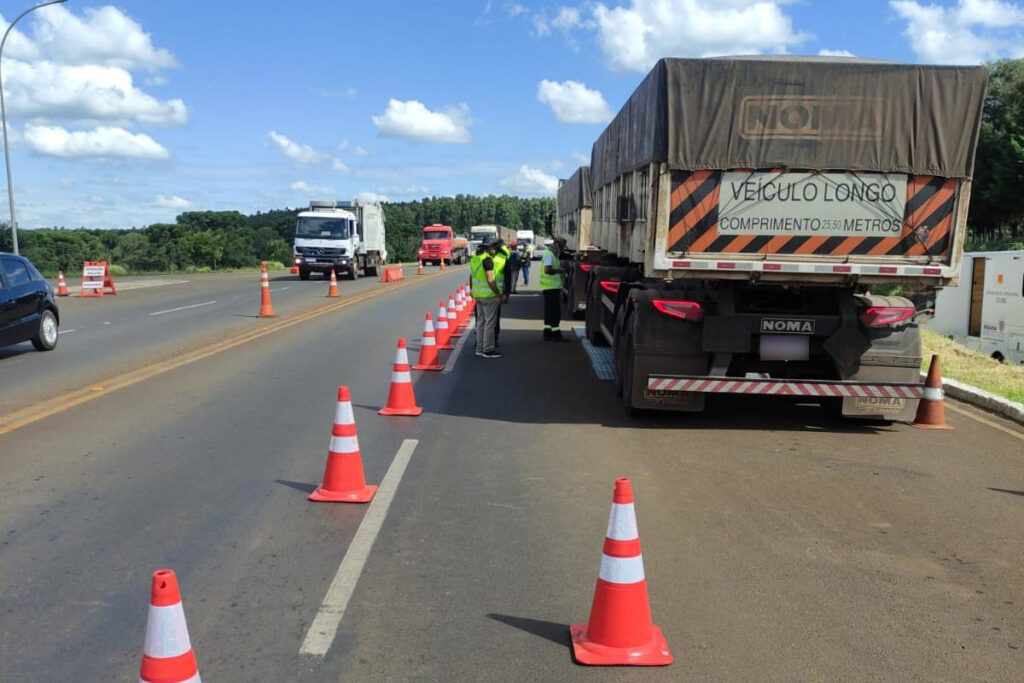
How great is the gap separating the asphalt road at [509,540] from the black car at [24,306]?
4.41 metres

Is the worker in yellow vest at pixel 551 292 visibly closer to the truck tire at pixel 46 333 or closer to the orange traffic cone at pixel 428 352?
the orange traffic cone at pixel 428 352

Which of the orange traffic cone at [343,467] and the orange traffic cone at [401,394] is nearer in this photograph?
the orange traffic cone at [343,467]

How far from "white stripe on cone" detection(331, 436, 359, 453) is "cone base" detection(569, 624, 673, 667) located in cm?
256

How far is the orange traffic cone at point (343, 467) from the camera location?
577 centimetres

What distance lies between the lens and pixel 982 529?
536 cm

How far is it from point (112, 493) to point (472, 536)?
8.62ft

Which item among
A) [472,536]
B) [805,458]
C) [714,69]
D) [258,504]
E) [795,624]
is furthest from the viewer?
[714,69]

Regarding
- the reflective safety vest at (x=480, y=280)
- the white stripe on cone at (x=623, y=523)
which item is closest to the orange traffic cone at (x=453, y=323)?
the reflective safety vest at (x=480, y=280)

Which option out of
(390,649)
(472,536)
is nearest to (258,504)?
(472,536)

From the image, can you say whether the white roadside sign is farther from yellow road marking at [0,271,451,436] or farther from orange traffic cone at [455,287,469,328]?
orange traffic cone at [455,287,469,328]

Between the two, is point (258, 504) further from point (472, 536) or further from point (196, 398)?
point (196, 398)

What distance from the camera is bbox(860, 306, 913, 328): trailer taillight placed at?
7777 millimetres

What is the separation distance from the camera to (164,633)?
2.72 m

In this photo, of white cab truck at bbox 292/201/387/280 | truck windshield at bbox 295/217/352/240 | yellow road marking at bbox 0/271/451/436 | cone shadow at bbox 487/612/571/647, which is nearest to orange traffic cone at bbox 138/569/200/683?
cone shadow at bbox 487/612/571/647
